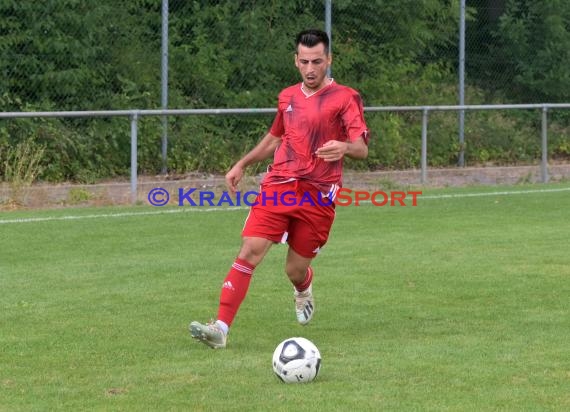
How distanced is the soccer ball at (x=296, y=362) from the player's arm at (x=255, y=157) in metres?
1.82

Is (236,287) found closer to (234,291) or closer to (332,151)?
(234,291)

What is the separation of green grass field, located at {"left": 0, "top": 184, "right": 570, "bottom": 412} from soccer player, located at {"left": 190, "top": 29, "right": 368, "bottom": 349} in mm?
507

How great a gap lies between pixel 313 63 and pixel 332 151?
72cm

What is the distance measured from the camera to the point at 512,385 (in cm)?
664

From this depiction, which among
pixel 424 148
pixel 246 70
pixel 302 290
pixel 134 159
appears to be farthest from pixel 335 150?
pixel 246 70

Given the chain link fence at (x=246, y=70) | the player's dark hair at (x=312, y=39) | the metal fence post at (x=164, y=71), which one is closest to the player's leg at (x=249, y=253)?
the player's dark hair at (x=312, y=39)

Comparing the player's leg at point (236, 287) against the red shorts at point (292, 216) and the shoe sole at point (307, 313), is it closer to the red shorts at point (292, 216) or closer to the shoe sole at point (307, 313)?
the red shorts at point (292, 216)

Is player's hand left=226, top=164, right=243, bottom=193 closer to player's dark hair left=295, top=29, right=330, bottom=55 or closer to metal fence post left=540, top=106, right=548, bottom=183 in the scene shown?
player's dark hair left=295, top=29, right=330, bottom=55

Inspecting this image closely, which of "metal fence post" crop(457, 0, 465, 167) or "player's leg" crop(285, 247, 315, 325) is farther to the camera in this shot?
"metal fence post" crop(457, 0, 465, 167)

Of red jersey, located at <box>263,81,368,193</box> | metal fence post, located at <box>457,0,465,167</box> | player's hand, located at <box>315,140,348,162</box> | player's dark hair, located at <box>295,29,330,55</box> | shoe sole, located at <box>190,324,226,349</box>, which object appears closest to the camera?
shoe sole, located at <box>190,324,226,349</box>

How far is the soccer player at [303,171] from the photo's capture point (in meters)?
7.99

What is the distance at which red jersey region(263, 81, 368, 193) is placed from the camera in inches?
320

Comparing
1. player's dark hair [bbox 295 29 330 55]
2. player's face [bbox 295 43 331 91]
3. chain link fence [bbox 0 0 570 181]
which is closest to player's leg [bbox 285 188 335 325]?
player's face [bbox 295 43 331 91]

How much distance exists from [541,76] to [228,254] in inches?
521
